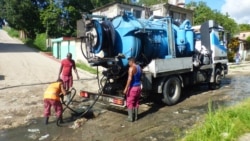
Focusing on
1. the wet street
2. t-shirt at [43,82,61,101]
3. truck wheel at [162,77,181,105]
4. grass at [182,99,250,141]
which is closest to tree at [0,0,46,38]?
the wet street

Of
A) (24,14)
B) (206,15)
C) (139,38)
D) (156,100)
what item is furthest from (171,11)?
(139,38)

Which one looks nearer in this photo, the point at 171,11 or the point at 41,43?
the point at 41,43

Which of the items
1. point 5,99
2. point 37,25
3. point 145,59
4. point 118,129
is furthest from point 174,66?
point 37,25

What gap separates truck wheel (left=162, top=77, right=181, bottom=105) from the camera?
8.52m

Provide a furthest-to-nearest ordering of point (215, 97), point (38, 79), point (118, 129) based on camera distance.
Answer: point (38, 79), point (215, 97), point (118, 129)

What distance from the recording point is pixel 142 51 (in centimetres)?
834

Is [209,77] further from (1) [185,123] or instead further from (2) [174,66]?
(1) [185,123]

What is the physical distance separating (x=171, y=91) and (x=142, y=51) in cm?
Answer: 166

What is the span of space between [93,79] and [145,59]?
6.14m

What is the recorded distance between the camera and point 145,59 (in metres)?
8.57

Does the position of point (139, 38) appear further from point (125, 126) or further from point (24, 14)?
point (24, 14)

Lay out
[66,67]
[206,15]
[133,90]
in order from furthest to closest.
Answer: [206,15] → [66,67] → [133,90]

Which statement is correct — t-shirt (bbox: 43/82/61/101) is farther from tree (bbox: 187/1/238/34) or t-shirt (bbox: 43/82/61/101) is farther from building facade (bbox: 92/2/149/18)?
tree (bbox: 187/1/238/34)

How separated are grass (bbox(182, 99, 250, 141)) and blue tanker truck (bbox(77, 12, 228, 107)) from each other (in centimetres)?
250
